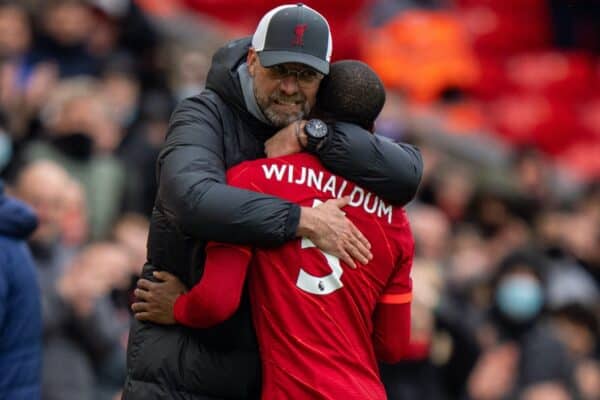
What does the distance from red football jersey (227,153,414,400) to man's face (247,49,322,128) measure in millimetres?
169

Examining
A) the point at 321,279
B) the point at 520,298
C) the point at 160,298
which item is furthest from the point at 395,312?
the point at 520,298

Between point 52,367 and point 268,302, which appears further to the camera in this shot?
point 52,367

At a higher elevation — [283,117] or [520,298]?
[283,117]

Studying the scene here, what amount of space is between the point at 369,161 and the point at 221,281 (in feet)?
1.95

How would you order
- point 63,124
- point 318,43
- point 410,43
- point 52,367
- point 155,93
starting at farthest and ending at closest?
1. point 410,43
2. point 155,93
3. point 63,124
4. point 52,367
5. point 318,43

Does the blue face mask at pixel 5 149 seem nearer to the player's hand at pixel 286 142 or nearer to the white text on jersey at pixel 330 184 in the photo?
the player's hand at pixel 286 142

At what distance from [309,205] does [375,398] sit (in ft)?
2.10

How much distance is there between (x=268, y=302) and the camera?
5.14m

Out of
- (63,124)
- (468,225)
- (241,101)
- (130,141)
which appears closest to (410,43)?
(468,225)

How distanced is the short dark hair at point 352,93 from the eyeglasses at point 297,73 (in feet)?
0.21

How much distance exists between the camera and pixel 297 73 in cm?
517

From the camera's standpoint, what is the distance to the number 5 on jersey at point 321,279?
5.11 m

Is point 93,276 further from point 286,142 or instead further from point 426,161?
point 426,161

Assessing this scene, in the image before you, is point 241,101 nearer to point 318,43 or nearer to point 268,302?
point 318,43
